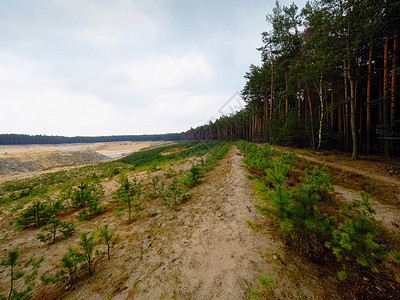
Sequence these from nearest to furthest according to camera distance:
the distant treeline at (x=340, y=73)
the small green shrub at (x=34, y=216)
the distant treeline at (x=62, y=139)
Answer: the small green shrub at (x=34, y=216) < the distant treeline at (x=340, y=73) < the distant treeline at (x=62, y=139)

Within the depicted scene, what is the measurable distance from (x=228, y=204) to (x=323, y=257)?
7.14ft

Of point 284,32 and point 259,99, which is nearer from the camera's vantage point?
point 284,32

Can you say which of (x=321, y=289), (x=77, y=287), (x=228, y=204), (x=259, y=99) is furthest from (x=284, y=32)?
(x=77, y=287)

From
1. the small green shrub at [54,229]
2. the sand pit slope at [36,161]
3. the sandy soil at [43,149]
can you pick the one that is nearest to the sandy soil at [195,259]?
the small green shrub at [54,229]

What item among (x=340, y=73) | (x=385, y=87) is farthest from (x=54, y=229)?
(x=340, y=73)

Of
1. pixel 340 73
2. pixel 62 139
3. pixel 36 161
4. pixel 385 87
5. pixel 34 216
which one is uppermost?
pixel 340 73

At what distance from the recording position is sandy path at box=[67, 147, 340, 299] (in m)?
1.87

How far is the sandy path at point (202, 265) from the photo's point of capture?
1.87 meters

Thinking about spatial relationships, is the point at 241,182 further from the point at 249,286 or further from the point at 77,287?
the point at 77,287

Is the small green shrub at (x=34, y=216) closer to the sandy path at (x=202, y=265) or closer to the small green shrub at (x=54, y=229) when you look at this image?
the small green shrub at (x=54, y=229)

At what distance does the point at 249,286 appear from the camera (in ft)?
6.12

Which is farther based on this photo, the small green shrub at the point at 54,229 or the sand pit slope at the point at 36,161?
the sand pit slope at the point at 36,161

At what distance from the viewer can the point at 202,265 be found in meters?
2.32

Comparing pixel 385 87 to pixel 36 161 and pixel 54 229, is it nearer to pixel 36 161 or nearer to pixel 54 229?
pixel 54 229
